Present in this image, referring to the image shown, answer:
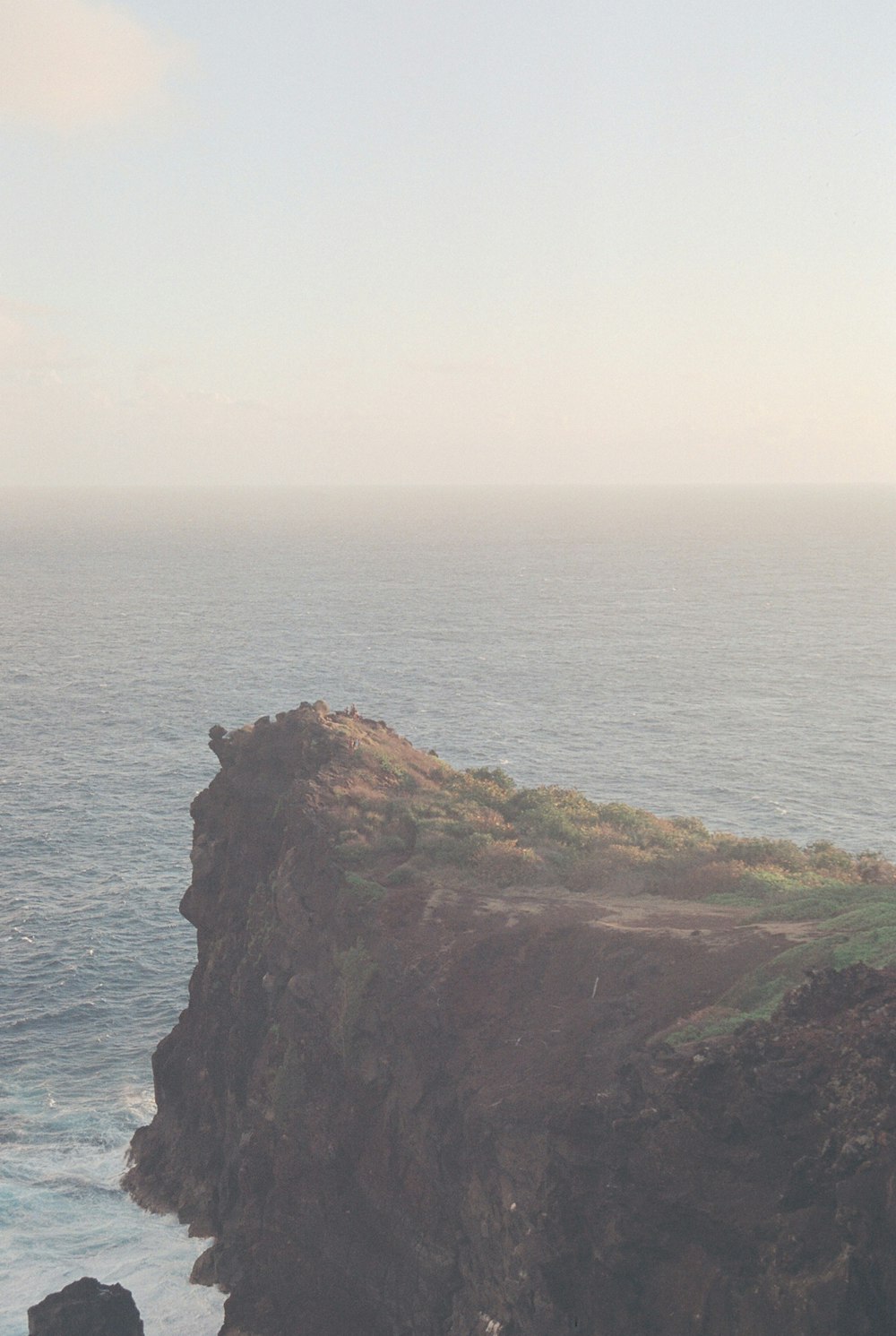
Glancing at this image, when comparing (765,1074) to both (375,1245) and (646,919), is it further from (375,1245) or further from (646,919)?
(375,1245)

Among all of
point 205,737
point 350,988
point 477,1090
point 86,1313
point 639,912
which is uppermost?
point 639,912

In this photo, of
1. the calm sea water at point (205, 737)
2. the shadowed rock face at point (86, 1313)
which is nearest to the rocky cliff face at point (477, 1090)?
the shadowed rock face at point (86, 1313)

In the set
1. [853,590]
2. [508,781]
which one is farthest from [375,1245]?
[853,590]

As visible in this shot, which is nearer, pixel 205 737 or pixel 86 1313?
pixel 86 1313

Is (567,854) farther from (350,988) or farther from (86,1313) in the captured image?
(86,1313)

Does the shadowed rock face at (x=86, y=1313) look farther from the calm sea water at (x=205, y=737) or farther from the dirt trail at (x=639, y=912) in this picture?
the dirt trail at (x=639, y=912)

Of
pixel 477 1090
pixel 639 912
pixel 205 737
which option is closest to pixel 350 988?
pixel 477 1090

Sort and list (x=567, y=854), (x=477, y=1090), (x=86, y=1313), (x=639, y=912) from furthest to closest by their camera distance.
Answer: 1. (x=567, y=854)
2. (x=639, y=912)
3. (x=86, y=1313)
4. (x=477, y=1090)
